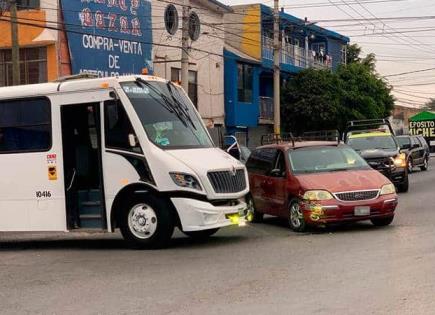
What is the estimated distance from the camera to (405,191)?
63.2 ft

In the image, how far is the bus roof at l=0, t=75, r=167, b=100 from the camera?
10.9 meters

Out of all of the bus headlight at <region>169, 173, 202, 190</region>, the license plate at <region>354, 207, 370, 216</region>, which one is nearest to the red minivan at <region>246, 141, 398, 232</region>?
the license plate at <region>354, 207, 370, 216</region>

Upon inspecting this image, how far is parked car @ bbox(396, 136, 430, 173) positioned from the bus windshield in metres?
17.4

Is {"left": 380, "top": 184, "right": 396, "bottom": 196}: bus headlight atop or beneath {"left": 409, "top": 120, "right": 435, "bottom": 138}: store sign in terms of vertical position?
beneath

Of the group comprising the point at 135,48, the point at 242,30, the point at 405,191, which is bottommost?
the point at 405,191

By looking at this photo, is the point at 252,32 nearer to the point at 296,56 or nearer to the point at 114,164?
the point at 296,56

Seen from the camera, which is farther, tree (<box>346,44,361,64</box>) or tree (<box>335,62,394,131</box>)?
tree (<box>346,44,361,64</box>)

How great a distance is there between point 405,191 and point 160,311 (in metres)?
14.1

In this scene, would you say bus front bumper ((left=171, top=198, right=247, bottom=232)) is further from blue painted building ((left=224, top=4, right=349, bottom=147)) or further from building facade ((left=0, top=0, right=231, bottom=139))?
blue painted building ((left=224, top=4, right=349, bottom=147))

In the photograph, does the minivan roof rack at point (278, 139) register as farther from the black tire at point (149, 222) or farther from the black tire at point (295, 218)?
the black tire at point (149, 222)

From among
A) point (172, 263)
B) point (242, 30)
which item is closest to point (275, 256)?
point (172, 263)

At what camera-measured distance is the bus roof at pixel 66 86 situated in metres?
10.9

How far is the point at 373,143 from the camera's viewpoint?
66.1 feet

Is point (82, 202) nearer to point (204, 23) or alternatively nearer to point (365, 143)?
point (365, 143)
